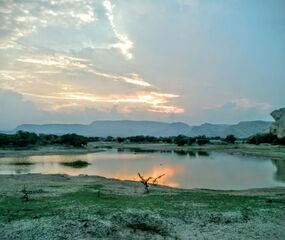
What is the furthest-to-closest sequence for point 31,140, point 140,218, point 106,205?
point 31,140 < point 106,205 < point 140,218

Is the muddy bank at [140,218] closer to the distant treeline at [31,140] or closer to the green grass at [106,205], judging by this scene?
the green grass at [106,205]

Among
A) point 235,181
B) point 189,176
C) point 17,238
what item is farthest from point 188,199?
point 189,176

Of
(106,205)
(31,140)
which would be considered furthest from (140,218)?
(31,140)

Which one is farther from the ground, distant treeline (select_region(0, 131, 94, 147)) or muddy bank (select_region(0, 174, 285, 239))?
distant treeline (select_region(0, 131, 94, 147))

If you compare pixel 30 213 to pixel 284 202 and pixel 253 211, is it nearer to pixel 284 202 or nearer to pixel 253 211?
pixel 253 211

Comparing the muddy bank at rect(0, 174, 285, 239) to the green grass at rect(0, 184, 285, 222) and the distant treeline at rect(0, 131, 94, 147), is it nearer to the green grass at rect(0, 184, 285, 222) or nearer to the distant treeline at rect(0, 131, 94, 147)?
the green grass at rect(0, 184, 285, 222)

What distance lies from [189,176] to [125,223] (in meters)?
45.0

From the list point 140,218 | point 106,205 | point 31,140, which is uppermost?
point 31,140

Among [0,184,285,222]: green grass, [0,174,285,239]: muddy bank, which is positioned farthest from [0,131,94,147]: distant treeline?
[0,174,285,239]: muddy bank

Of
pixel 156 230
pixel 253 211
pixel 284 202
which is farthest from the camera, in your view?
pixel 284 202

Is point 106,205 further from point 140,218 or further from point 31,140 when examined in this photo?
point 31,140

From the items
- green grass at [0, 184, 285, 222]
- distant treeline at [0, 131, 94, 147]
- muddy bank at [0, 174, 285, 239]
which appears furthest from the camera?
distant treeline at [0, 131, 94, 147]

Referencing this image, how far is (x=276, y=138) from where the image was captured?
581 ft

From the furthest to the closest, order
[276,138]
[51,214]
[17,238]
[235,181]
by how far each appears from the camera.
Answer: [276,138] < [235,181] < [51,214] < [17,238]
